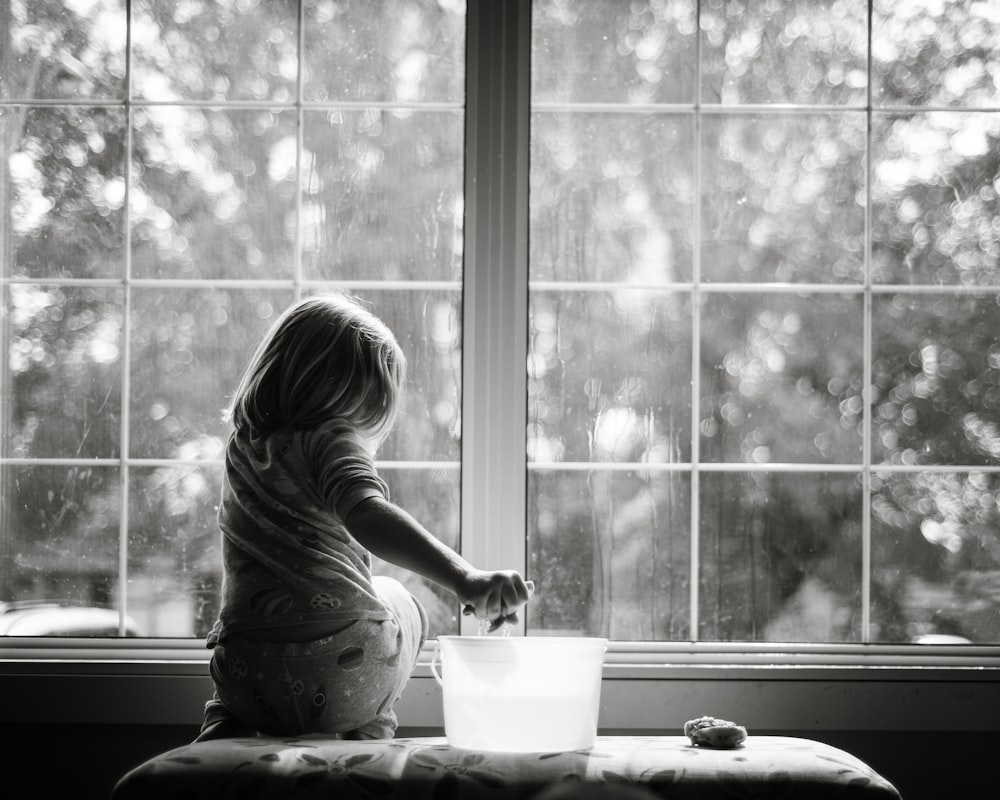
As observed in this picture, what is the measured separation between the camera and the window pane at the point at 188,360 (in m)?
1.87

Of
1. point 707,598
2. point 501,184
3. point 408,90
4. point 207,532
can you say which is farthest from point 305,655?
point 408,90

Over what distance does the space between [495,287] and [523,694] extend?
0.81 meters

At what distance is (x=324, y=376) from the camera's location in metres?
1.45

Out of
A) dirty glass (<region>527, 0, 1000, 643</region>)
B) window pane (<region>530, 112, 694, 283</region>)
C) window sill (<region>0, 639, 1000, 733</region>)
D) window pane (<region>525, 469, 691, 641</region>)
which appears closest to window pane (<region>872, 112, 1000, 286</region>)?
dirty glass (<region>527, 0, 1000, 643</region>)

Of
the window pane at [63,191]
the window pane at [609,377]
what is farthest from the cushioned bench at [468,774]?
the window pane at [63,191]

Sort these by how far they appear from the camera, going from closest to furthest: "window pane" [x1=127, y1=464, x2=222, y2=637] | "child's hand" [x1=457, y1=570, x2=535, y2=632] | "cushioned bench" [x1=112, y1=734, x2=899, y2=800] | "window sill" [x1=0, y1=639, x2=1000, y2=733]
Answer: "cushioned bench" [x1=112, y1=734, x2=899, y2=800] < "child's hand" [x1=457, y1=570, x2=535, y2=632] < "window sill" [x1=0, y1=639, x2=1000, y2=733] < "window pane" [x1=127, y1=464, x2=222, y2=637]

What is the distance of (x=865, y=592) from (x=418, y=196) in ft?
3.59

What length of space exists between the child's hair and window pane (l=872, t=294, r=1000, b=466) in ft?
3.04

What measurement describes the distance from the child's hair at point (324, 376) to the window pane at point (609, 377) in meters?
0.41

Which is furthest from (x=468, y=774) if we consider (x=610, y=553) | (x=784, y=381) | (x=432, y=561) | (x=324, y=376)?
(x=784, y=381)

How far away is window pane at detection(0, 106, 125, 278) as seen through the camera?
6.20 feet

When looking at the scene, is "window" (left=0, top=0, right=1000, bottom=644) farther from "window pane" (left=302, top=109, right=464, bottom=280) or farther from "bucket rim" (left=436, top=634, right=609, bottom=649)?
"bucket rim" (left=436, top=634, right=609, bottom=649)

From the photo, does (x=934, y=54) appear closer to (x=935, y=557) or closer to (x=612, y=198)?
(x=612, y=198)

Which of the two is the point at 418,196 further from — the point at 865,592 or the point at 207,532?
the point at 865,592
